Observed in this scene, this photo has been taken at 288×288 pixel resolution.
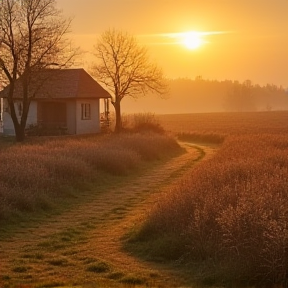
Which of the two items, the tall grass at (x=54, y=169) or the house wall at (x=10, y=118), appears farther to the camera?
the house wall at (x=10, y=118)

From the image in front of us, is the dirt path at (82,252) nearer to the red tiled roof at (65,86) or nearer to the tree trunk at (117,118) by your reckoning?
the red tiled roof at (65,86)

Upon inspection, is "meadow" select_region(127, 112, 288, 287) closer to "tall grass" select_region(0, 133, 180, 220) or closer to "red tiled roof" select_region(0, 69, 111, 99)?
"tall grass" select_region(0, 133, 180, 220)

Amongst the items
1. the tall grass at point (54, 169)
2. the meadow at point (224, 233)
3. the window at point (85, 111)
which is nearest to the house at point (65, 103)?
the window at point (85, 111)

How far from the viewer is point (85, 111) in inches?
Answer: 1820

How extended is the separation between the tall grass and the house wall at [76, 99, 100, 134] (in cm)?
1321

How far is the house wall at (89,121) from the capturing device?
4507 centimetres

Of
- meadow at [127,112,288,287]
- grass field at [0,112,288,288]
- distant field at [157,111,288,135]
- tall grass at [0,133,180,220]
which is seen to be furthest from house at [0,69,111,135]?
meadow at [127,112,288,287]

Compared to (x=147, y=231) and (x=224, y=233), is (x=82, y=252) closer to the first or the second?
(x=147, y=231)

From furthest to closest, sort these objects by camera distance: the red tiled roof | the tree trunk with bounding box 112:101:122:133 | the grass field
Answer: the tree trunk with bounding box 112:101:122:133
the red tiled roof
the grass field

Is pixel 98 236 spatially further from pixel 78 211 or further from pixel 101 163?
pixel 101 163

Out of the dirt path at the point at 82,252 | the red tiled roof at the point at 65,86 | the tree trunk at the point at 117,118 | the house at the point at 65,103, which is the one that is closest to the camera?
the dirt path at the point at 82,252

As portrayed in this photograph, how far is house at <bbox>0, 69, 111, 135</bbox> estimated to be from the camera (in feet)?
147

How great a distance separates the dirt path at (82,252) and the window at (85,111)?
91.1ft

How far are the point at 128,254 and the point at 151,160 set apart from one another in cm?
1968
